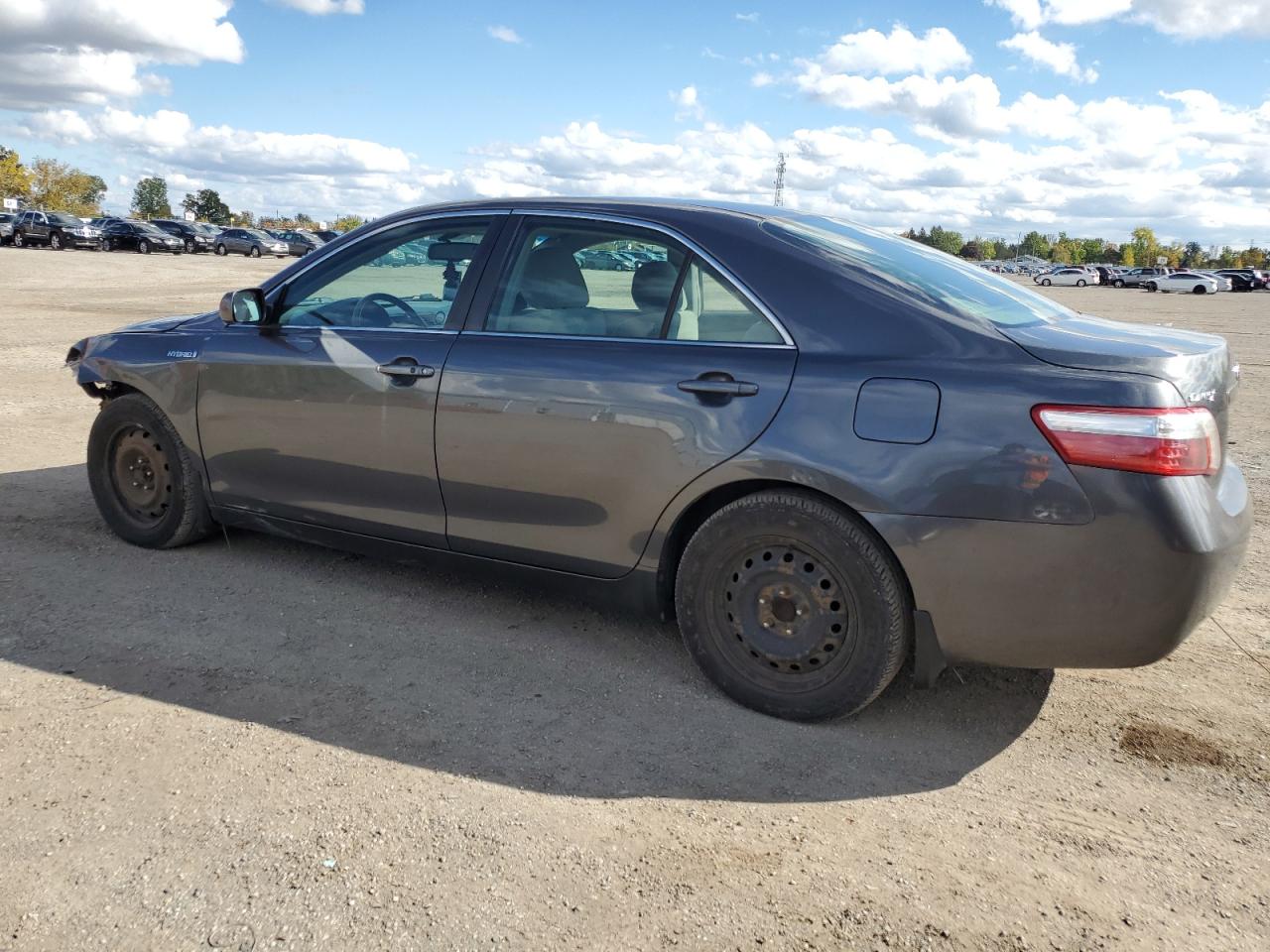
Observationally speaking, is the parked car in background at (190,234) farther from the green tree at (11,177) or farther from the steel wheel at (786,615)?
the steel wheel at (786,615)

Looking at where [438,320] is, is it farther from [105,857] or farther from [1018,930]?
[1018,930]

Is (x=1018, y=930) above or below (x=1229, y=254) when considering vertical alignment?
below

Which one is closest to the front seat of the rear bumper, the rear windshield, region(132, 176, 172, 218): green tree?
the rear windshield

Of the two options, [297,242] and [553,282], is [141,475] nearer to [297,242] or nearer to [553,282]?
[553,282]

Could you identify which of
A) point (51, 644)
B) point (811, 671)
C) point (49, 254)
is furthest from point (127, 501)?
point (49, 254)

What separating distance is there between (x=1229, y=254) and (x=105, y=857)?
188664mm

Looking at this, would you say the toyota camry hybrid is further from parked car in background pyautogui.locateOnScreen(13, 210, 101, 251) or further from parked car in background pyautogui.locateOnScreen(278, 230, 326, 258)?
parked car in background pyautogui.locateOnScreen(278, 230, 326, 258)

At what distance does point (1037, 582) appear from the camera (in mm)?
3000

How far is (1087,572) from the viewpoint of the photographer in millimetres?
2938

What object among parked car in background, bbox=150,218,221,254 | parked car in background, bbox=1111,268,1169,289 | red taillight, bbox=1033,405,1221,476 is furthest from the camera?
parked car in background, bbox=1111,268,1169,289

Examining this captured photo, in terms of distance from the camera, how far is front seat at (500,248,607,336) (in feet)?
12.7

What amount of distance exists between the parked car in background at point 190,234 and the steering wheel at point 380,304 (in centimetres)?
5873

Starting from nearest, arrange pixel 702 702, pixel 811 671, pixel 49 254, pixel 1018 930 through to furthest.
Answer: pixel 1018 930 < pixel 811 671 < pixel 702 702 < pixel 49 254

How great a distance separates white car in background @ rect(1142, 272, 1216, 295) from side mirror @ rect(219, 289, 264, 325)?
76249mm
